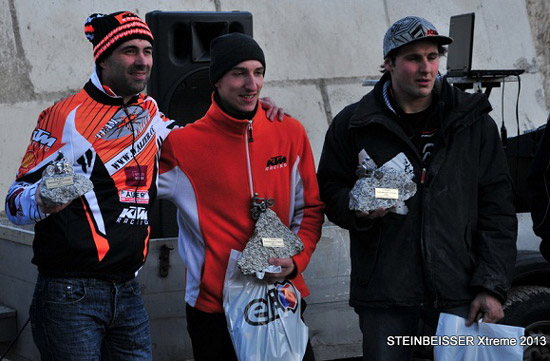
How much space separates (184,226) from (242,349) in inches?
22.4

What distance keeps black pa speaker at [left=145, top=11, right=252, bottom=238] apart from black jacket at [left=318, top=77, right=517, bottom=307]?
5.90ft

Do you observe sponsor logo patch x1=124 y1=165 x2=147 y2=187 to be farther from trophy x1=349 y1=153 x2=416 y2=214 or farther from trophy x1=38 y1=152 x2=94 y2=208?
trophy x1=349 y1=153 x2=416 y2=214

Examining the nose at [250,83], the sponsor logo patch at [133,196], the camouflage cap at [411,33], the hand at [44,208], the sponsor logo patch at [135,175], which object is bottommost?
the hand at [44,208]

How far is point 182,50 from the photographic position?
5.07 meters

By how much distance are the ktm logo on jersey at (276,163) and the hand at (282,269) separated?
0.37 m

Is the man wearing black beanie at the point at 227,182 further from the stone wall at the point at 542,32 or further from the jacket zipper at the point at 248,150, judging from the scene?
the stone wall at the point at 542,32

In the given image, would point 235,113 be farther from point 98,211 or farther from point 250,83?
point 98,211

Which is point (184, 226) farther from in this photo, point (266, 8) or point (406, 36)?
point (266, 8)

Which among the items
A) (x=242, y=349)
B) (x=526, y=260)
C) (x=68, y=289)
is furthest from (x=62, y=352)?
(x=526, y=260)

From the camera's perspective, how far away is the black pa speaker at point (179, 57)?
4988 millimetres

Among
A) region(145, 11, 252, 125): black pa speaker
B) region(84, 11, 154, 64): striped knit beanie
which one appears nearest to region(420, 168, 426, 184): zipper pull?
region(84, 11, 154, 64): striped knit beanie

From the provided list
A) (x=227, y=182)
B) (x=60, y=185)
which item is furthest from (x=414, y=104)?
(x=60, y=185)

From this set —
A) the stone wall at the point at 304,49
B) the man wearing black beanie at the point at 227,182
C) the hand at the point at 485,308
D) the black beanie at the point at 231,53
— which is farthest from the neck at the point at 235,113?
the stone wall at the point at 304,49

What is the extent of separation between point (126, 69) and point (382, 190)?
3.42 feet
